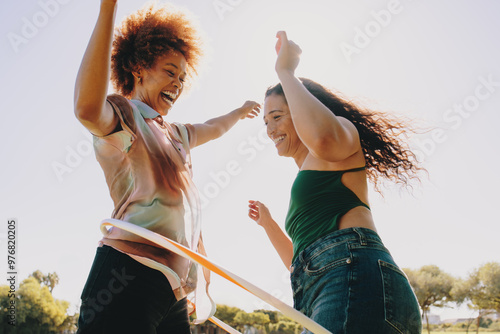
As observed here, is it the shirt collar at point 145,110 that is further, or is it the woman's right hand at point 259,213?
the woman's right hand at point 259,213

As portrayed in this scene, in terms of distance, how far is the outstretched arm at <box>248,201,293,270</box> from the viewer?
2.91 meters

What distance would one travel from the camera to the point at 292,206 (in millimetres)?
2229

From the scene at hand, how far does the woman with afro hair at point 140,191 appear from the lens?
1.72 metres

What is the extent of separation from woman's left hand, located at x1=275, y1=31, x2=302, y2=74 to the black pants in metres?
1.29

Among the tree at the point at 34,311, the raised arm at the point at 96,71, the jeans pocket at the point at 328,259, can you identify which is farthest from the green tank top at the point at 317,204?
the tree at the point at 34,311

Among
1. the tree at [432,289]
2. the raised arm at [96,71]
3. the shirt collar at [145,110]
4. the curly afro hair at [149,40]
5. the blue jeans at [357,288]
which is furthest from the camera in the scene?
the tree at [432,289]

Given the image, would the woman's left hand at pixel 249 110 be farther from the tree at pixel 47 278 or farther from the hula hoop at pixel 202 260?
the tree at pixel 47 278

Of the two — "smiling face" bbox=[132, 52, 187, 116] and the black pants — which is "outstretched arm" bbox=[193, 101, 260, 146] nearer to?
"smiling face" bbox=[132, 52, 187, 116]

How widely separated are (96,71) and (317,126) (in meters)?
1.02

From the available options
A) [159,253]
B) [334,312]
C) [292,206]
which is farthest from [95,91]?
[334,312]

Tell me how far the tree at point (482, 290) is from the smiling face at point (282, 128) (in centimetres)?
4360

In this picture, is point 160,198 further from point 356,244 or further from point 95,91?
point 356,244

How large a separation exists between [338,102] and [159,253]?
1468 millimetres

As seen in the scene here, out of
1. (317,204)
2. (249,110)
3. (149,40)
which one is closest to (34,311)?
(249,110)
